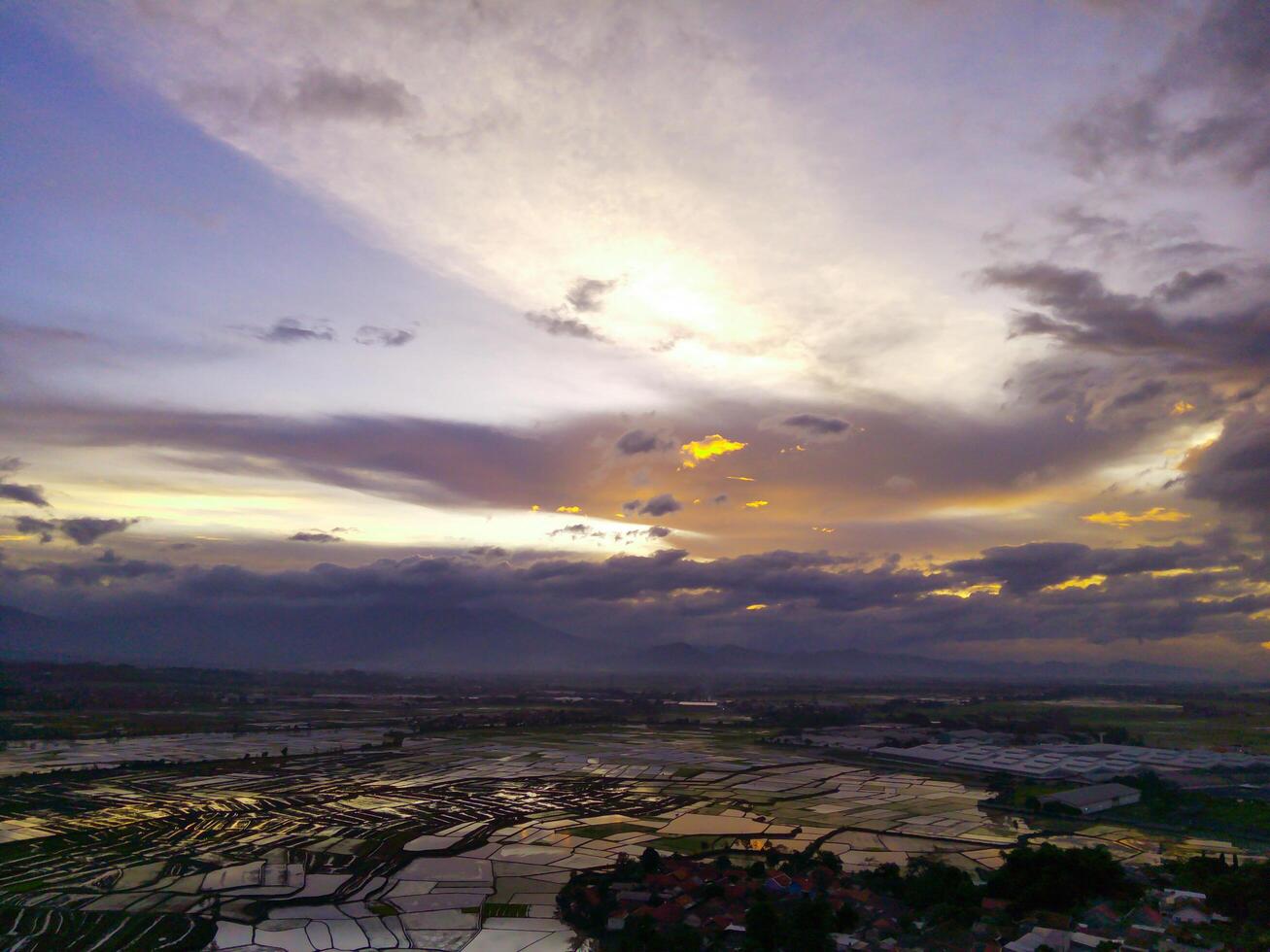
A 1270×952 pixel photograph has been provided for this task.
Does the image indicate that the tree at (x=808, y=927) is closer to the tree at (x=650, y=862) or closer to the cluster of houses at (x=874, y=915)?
the cluster of houses at (x=874, y=915)

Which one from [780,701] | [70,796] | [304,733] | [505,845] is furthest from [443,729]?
A: [780,701]

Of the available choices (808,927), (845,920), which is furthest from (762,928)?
(845,920)

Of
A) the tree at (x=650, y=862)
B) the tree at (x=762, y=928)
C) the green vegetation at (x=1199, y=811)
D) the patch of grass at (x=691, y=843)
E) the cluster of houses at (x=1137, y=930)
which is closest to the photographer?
the cluster of houses at (x=1137, y=930)

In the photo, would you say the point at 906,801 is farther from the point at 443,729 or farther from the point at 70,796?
the point at 443,729

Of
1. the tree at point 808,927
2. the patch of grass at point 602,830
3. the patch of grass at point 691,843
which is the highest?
the tree at point 808,927

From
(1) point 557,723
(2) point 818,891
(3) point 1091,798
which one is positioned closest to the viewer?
(2) point 818,891

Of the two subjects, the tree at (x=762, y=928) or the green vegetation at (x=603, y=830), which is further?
the green vegetation at (x=603, y=830)

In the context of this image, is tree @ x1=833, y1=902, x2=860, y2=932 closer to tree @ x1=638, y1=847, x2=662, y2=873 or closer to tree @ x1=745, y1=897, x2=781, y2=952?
tree @ x1=745, y1=897, x2=781, y2=952

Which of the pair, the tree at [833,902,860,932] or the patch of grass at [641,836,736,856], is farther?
the patch of grass at [641,836,736,856]

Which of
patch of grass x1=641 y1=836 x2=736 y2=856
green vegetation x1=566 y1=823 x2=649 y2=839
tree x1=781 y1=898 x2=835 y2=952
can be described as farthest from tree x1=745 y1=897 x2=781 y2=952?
A: green vegetation x1=566 y1=823 x2=649 y2=839

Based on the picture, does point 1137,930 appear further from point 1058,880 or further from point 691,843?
point 691,843

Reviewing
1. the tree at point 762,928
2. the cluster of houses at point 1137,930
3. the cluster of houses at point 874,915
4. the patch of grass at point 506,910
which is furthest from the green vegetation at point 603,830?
the cluster of houses at point 1137,930
